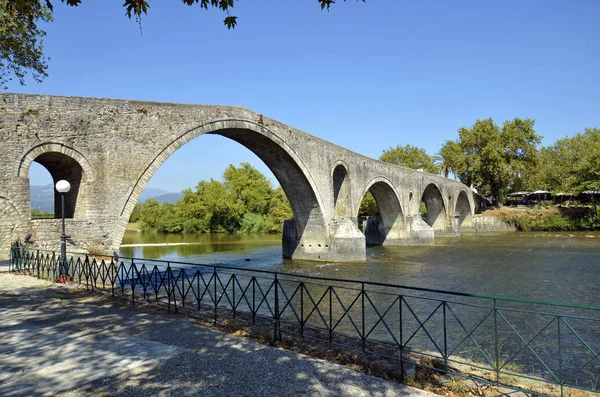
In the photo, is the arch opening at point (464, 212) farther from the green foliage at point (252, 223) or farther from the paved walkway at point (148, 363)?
the paved walkway at point (148, 363)

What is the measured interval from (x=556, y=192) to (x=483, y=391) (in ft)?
160

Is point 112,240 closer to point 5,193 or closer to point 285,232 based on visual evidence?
point 5,193

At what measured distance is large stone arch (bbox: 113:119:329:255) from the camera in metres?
14.1

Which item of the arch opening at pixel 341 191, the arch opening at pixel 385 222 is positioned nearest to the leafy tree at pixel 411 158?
the arch opening at pixel 385 222

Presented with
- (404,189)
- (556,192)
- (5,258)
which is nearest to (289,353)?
(5,258)

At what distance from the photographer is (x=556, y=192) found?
46125 millimetres

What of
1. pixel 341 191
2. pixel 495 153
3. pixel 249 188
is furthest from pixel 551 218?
pixel 249 188

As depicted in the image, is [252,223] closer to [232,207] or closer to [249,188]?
[232,207]

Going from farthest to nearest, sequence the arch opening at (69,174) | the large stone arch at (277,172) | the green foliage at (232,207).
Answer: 1. the green foliage at (232,207)
2. the large stone arch at (277,172)
3. the arch opening at (69,174)

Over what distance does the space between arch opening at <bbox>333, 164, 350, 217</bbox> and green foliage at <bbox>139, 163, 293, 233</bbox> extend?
25.7 metres

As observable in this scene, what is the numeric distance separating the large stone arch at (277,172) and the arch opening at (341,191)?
7.96 feet

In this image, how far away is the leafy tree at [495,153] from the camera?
4959cm

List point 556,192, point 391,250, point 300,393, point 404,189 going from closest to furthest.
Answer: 1. point 300,393
2. point 391,250
3. point 404,189
4. point 556,192

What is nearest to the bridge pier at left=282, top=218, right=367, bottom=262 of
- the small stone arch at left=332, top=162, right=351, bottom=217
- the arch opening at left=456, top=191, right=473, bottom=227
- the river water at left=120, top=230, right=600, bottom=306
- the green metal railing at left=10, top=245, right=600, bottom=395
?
the river water at left=120, top=230, right=600, bottom=306
